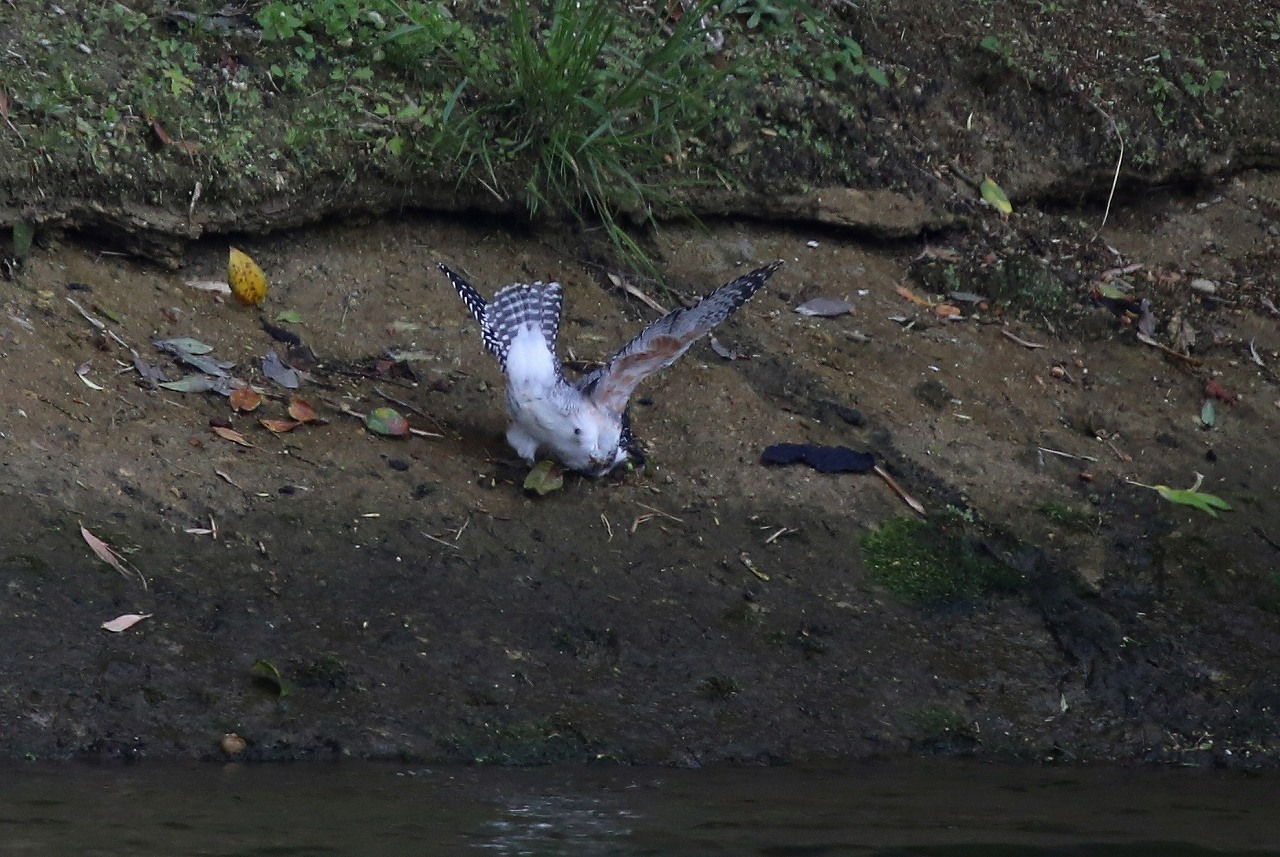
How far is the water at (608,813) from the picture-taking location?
283cm

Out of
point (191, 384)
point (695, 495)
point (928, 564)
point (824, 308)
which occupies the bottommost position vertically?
point (928, 564)

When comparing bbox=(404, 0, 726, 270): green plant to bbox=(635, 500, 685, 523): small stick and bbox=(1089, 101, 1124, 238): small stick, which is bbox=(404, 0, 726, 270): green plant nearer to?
bbox=(635, 500, 685, 523): small stick

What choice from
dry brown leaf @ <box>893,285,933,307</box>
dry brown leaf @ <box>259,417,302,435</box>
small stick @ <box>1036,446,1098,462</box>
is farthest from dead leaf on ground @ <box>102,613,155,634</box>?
dry brown leaf @ <box>893,285,933,307</box>

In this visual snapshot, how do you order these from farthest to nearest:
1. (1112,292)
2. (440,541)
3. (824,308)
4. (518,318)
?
1. (1112,292)
2. (824,308)
3. (518,318)
4. (440,541)

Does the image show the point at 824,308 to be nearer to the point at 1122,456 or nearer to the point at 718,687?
the point at 1122,456

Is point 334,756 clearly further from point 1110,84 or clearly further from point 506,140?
point 1110,84

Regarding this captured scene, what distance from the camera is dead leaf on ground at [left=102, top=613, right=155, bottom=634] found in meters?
3.52

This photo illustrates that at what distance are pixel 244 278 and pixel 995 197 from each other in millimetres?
3155

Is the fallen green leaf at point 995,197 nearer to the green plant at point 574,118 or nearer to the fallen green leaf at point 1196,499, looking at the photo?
the green plant at point 574,118

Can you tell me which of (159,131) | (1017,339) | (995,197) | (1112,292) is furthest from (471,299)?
(1112,292)

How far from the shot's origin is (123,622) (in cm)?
354

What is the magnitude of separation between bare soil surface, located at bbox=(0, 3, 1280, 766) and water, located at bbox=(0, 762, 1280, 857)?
5.7 inches

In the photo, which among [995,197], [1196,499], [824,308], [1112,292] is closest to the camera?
[1196,499]

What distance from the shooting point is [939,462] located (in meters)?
4.90
